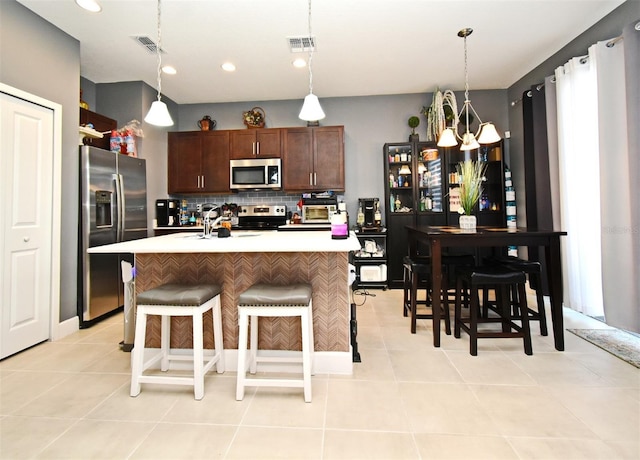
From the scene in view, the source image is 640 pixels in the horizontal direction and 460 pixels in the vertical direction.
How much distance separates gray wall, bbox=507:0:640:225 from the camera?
2.59 metres

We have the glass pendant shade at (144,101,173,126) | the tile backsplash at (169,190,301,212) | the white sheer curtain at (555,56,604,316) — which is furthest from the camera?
the tile backsplash at (169,190,301,212)

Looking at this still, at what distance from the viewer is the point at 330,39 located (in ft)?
10.1

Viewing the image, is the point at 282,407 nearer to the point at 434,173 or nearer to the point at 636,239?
the point at 636,239

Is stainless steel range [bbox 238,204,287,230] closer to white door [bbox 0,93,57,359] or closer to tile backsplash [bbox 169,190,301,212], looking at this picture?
tile backsplash [bbox 169,190,301,212]

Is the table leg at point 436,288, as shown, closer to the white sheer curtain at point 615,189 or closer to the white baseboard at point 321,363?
the white baseboard at point 321,363

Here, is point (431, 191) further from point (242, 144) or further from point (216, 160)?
point (216, 160)

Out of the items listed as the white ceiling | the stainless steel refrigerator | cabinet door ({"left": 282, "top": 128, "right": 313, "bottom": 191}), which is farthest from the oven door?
the stainless steel refrigerator

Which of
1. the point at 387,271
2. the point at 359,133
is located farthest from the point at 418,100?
the point at 387,271

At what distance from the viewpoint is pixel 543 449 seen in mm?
1350

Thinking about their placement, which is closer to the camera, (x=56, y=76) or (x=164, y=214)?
(x=56, y=76)

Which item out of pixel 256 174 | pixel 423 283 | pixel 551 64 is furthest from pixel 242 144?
pixel 551 64

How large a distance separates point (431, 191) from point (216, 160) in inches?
124

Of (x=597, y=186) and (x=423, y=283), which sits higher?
(x=597, y=186)

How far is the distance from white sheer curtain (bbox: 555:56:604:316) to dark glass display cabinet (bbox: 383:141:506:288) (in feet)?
3.62
